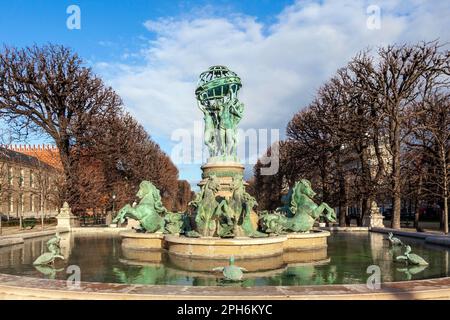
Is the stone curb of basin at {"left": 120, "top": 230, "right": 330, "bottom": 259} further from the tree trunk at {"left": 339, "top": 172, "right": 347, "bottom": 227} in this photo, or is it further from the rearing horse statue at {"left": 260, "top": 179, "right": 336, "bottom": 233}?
the tree trunk at {"left": 339, "top": 172, "right": 347, "bottom": 227}

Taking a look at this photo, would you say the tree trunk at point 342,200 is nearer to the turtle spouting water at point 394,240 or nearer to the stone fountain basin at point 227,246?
the turtle spouting water at point 394,240

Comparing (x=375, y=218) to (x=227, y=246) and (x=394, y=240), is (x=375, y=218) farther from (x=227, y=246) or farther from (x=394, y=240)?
(x=227, y=246)

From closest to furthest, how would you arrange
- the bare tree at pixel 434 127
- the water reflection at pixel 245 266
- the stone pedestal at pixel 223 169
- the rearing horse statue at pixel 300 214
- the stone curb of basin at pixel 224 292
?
the stone curb of basin at pixel 224 292, the water reflection at pixel 245 266, the rearing horse statue at pixel 300 214, the stone pedestal at pixel 223 169, the bare tree at pixel 434 127

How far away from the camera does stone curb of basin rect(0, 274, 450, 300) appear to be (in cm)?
727


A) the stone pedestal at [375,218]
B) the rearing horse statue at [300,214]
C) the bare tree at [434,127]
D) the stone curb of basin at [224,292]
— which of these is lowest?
the stone pedestal at [375,218]

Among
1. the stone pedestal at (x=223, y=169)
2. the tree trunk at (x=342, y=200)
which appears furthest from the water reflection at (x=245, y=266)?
the tree trunk at (x=342, y=200)

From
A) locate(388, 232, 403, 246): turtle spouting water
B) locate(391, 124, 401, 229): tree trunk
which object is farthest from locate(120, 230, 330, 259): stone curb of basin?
locate(391, 124, 401, 229): tree trunk

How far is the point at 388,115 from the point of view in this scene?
2778cm

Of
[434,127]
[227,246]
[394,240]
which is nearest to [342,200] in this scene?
[434,127]

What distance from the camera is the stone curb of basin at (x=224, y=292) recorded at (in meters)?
7.27

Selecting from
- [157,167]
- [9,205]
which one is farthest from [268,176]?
[9,205]

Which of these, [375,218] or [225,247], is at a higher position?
[225,247]

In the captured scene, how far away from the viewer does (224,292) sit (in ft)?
24.6

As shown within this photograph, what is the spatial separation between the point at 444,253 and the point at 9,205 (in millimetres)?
61656
